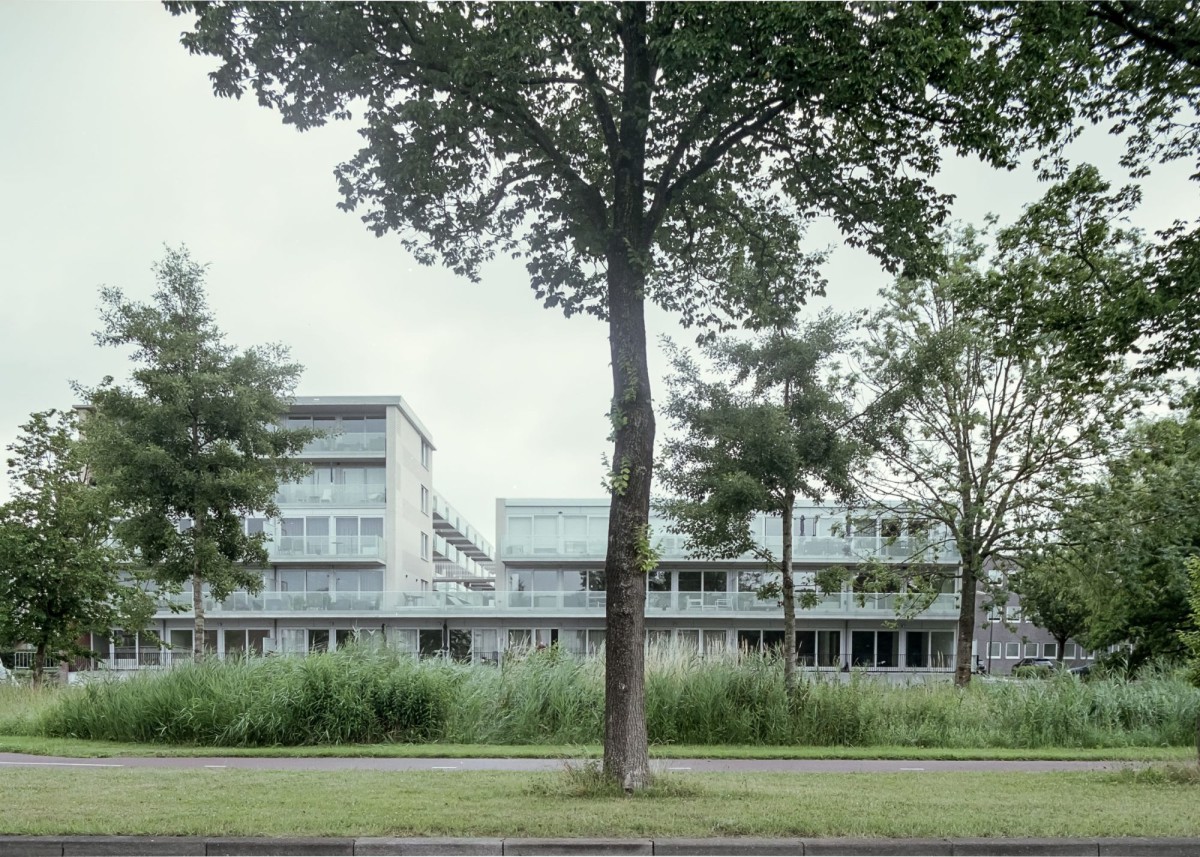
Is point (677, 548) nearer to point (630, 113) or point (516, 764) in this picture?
point (516, 764)

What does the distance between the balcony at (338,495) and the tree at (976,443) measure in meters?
28.5

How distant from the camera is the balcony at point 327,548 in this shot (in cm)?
4819

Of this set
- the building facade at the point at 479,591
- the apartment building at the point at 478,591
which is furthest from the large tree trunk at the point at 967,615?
the apartment building at the point at 478,591

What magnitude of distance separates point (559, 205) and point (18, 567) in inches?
853

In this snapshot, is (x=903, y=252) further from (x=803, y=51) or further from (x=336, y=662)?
(x=336, y=662)

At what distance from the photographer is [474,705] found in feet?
53.1

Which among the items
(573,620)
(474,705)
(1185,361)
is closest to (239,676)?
(474,705)

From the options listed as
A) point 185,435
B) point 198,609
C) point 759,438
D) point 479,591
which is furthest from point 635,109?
point 479,591

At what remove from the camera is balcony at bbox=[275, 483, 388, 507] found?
49.8 metres

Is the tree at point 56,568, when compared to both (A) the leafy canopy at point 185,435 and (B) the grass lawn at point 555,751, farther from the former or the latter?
(B) the grass lawn at point 555,751

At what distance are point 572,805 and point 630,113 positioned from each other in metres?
6.03

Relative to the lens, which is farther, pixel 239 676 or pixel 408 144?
pixel 239 676

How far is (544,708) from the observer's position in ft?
53.6

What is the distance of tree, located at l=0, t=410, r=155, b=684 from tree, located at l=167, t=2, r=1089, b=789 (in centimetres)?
1767
